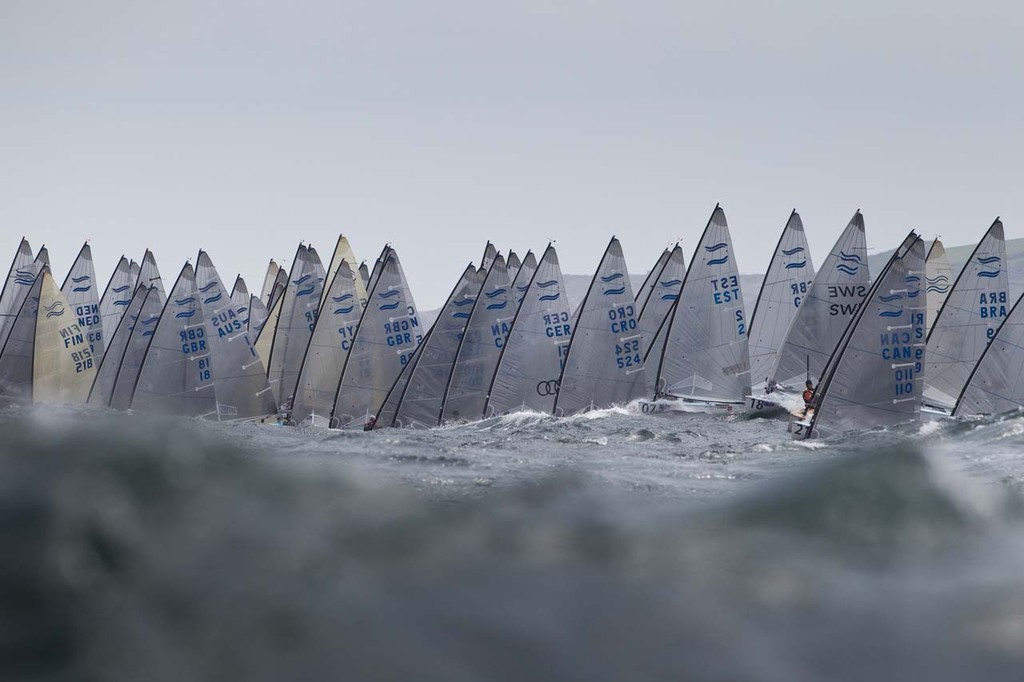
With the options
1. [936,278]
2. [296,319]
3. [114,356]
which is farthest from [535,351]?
[114,356]

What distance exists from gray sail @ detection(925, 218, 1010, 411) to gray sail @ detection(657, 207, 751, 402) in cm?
819

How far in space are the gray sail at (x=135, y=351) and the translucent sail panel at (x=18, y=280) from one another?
1632 centimetres

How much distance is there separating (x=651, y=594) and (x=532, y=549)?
107 cm

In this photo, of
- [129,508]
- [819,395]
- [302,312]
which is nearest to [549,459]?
[819,395]

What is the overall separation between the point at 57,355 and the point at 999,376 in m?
40.4

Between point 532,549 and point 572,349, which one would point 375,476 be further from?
point 572,349

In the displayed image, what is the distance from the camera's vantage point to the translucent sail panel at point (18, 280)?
72875 millimetres

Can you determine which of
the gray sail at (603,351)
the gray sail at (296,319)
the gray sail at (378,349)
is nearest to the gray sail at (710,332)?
the gray sail at (603,351)

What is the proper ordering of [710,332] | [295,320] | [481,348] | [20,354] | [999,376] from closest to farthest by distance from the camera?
[999,376]
[481,348]
[710,332]
[20,354]
[295,320]

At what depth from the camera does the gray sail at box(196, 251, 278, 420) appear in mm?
51938

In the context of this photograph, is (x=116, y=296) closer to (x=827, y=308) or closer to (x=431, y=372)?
(x=431, y=372)

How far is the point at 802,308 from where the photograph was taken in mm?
49969

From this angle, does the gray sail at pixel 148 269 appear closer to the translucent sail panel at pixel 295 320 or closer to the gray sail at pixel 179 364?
the translucent sail panel at pixel 295 320

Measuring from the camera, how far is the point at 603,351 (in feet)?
163
